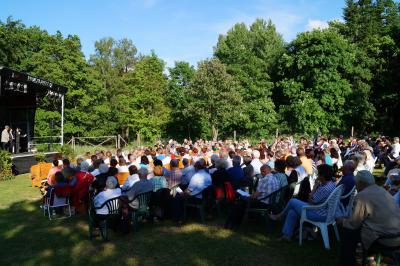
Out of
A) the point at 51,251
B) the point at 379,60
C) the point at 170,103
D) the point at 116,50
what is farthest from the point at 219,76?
the point at 116,50

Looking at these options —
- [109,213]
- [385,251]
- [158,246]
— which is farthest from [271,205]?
[109,213]

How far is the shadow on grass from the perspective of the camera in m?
5.11

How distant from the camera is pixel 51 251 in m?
5.67

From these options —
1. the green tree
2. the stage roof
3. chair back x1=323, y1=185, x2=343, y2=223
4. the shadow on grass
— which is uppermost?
the green tree

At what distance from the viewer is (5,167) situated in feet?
42.6

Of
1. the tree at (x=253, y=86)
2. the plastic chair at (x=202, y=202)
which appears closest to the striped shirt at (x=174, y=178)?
the plastic chair at (x=202, y=202)

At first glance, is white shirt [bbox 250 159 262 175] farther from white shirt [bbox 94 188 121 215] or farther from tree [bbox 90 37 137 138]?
tree [bbox 90 37 137 138]

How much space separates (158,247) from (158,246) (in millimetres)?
43

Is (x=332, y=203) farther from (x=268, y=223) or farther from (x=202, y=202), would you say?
(x=202, y=202)

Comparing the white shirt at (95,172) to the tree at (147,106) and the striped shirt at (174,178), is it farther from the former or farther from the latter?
the tree at (147,106)

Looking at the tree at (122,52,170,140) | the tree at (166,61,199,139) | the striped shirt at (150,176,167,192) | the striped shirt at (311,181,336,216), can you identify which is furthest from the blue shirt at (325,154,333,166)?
the tree at (122,52,170,140)

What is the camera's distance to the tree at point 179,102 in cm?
2870

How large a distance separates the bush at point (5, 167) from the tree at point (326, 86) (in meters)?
19.3

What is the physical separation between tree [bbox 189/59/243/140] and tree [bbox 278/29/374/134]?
5.40 metres
